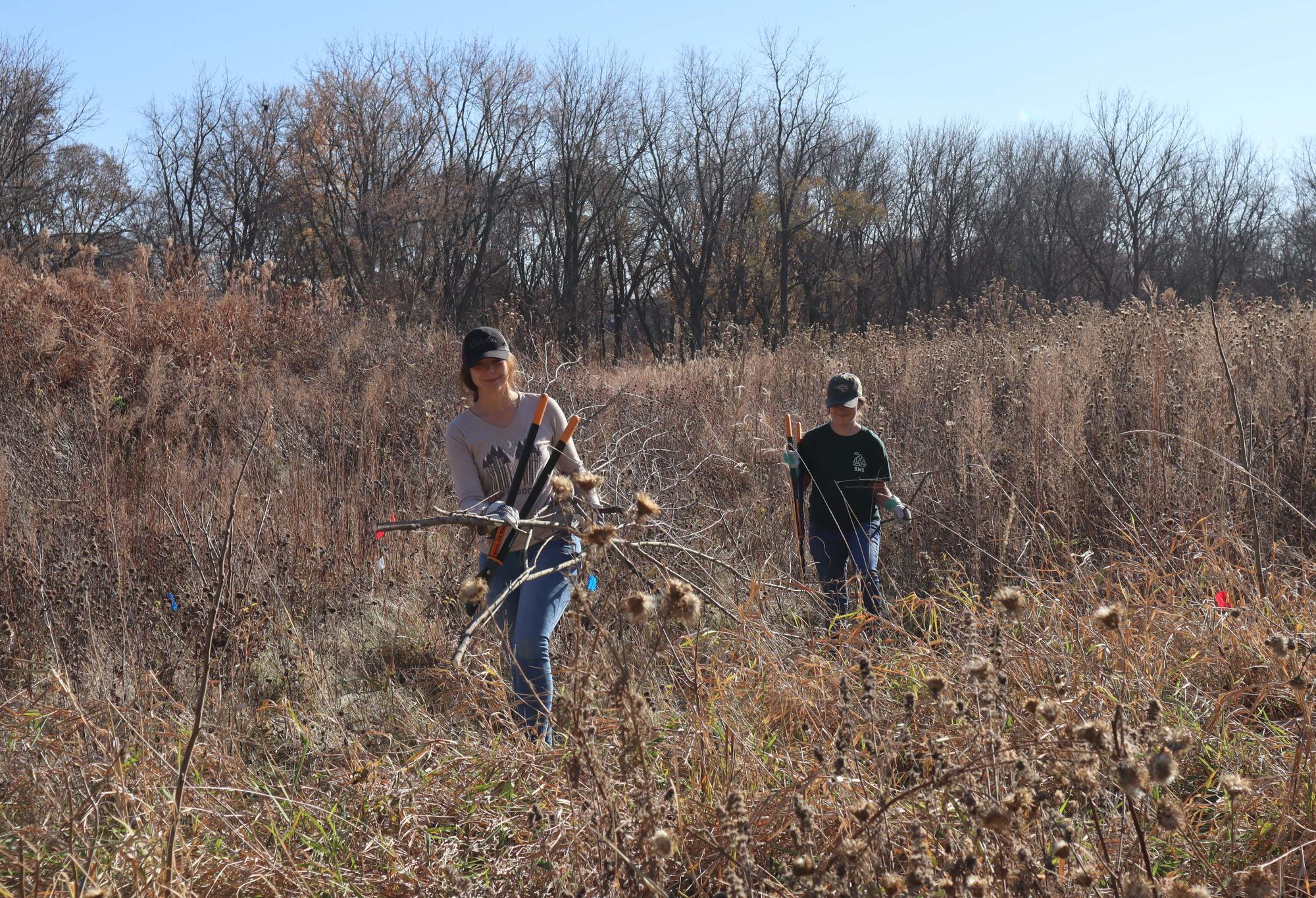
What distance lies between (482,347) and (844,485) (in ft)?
6.77

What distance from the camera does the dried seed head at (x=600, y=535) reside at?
1543 mm

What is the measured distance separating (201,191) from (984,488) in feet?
95.1

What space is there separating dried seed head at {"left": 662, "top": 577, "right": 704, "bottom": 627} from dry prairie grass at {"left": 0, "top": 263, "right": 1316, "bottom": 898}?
0.4 inches

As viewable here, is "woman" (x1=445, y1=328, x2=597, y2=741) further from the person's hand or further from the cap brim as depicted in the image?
the person's hand

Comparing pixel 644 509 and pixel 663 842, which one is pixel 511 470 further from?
pixel 663 842

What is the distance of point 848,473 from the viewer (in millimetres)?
4648

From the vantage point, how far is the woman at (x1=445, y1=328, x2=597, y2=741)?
3318 mm

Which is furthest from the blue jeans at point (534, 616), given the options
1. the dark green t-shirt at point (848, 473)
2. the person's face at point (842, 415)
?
the person's face at point (842, 415)

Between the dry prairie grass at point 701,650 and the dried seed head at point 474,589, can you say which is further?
the dry prairie grass at point 701,650

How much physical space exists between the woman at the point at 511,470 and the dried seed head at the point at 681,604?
1781 mm

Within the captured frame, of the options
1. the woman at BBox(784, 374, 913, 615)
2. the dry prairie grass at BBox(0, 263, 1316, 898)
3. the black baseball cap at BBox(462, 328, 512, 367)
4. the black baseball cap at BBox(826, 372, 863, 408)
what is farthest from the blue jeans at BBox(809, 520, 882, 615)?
the black baseball cap at BBox(462, 328, 512, 367)

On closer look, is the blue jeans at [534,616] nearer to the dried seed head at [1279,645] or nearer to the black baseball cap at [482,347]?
the black baseball cap at [482,347]

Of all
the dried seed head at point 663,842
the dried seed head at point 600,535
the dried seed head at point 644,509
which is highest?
the dried seed head at point 644,509

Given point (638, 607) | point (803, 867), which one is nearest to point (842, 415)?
point (638, 607)
